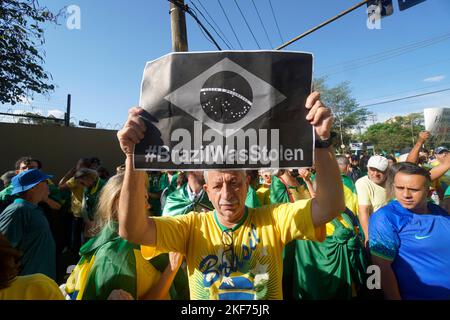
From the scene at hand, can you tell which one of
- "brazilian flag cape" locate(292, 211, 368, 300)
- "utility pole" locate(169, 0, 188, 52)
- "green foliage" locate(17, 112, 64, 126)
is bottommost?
"brazilian flag cape" locate(292, 211, 368, 300)

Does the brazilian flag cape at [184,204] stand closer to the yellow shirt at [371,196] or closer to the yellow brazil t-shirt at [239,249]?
the yellow brazil t-shirt at [239,249]

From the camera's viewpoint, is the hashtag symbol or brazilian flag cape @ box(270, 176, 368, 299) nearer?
the hashtag symbol

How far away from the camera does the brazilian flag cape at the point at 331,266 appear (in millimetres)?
2471

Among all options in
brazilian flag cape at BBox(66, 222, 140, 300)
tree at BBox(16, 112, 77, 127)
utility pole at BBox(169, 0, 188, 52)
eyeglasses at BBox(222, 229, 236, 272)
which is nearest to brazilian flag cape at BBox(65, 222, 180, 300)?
brazilian flag cape at BBox(66, 222, 140, 300)

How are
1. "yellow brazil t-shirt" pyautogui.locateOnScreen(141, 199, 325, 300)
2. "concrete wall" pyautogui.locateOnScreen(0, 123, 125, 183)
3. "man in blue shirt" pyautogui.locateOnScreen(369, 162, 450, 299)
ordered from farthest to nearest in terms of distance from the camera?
1. "concrete wall" pyautogui.locateOnScreen(0, 123, 125, 183)
2. "man in blue shirt" pyautogui.locateOnScreen(369, 162, 450, 299)
3. "yellow brazil t-shirt" pyautogui.locateOnScreen(141, 199, 325, 300)

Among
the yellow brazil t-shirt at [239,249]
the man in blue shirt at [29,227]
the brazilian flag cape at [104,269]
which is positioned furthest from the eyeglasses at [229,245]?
the man in blue shirt at [29,227]

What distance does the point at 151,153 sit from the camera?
1366 millimetres

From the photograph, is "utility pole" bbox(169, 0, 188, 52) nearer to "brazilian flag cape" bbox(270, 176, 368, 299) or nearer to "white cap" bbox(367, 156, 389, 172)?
"white cap" bbox(367, 156, 389, 172)

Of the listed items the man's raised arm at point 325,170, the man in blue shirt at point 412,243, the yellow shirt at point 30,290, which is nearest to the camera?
the yellow shirt at point 30,290

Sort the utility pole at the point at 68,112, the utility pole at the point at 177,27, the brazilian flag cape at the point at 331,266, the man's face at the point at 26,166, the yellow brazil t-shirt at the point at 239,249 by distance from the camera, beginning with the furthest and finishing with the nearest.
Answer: the utility pole at the point at 68,112
the utility pole at the point at 177,27
the man's face at the point at 26,166
the brazilian flag cape at the point at 331,266
the yellow brazil t-shirt at the point at 239,249

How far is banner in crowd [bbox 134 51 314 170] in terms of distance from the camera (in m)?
1.34

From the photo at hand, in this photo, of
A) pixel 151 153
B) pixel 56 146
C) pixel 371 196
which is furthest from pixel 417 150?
pixel 56 146
